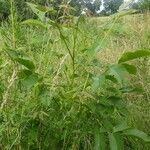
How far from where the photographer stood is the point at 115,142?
1.81 meters

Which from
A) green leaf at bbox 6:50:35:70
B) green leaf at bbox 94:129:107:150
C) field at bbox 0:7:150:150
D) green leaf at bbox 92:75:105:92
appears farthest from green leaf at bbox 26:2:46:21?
green leaf at bbox 94:129:107:150

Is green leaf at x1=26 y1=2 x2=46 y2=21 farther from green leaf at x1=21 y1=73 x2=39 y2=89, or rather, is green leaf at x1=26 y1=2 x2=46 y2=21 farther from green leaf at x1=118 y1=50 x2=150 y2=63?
green leaf at x1=118 y1=50 x2=150 y2=63

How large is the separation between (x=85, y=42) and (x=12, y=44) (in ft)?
1.11

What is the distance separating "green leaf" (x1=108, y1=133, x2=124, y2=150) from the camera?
1.80 metres

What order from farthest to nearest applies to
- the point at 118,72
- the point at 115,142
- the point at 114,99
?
the point at 114,99 < the point at 115,142 < the point at 118,72

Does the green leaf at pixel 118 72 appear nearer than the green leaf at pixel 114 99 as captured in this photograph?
Yes

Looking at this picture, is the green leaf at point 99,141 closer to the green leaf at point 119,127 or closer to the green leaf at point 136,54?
the green leaf at point 119,127

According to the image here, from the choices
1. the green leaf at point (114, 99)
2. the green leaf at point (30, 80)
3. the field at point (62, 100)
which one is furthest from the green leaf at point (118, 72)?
the green leaf at point (30, 80)

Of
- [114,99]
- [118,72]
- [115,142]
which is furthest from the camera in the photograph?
[114,99]

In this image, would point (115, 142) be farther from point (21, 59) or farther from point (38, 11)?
point (38, 11)

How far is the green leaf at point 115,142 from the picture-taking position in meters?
1.80

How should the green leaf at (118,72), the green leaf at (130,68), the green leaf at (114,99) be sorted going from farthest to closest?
the green leaf at (114,99) < the green leaf at (130,68) < the green leaf at (118,72)

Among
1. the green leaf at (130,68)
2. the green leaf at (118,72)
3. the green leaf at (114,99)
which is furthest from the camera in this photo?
the green leaf at (114,99)

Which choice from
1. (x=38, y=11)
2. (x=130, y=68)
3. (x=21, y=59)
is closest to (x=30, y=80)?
(x=21, y=59)
